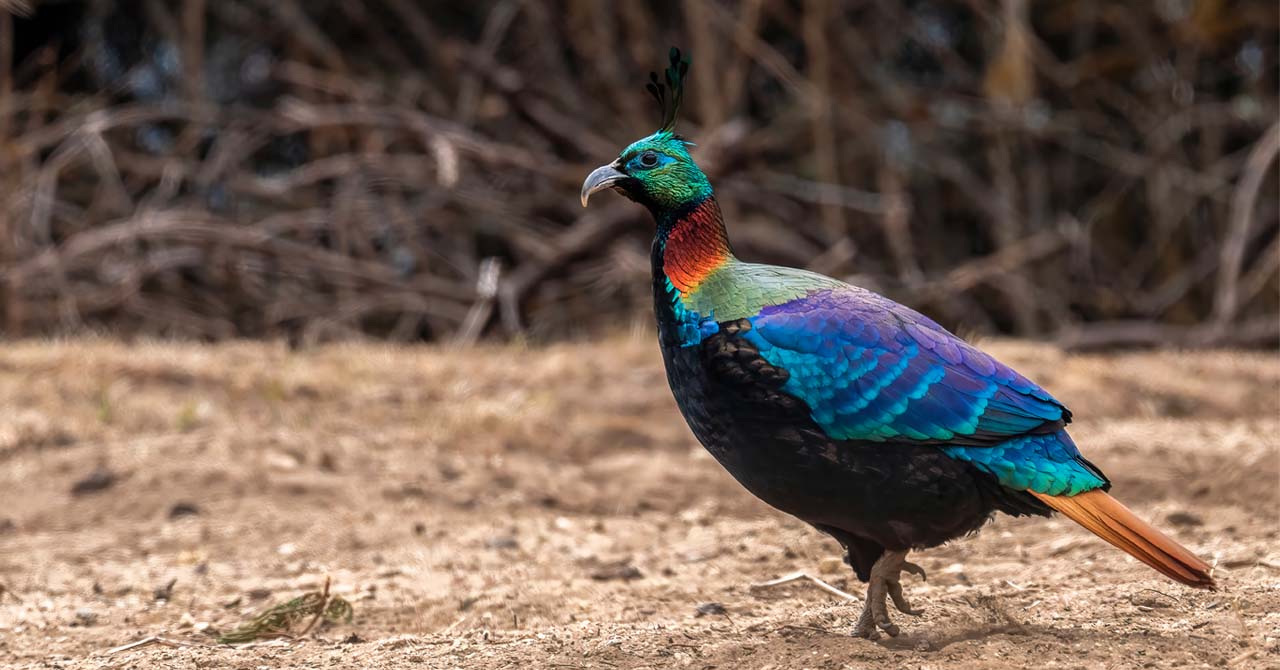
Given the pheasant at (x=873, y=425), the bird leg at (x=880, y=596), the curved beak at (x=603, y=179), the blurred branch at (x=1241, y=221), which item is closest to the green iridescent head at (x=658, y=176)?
the curved beak at (x=603, y=179)

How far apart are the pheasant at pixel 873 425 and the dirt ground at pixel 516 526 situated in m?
0.28

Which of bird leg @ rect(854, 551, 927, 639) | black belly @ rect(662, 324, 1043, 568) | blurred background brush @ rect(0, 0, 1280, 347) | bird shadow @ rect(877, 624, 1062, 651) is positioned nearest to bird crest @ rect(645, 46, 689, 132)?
Result: black belly @ rect(662, 324, 1043, 568)

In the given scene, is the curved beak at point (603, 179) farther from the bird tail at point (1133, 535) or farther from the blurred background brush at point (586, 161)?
the blurred background brush at point (586, 161)

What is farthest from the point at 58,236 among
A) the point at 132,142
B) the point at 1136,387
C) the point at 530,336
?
the point at 1136,387

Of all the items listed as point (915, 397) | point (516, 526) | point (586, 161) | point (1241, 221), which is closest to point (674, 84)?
point (915, 397)

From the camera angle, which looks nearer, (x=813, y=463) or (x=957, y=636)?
(x=813, y=463)

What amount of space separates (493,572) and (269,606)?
2.20 feet

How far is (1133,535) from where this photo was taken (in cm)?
281

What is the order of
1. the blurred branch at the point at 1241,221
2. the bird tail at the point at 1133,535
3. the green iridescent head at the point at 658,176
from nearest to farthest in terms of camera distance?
the bird tail at the point at 1133,535, the green iridescent head at the point at 658,176, the blurred branch at the point at 1241,221

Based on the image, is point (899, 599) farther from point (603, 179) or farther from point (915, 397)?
point (603, 179)

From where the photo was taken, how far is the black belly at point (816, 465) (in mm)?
2895

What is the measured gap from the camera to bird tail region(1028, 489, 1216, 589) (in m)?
2.76

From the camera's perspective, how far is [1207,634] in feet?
9.52

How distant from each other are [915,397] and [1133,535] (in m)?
0.52
